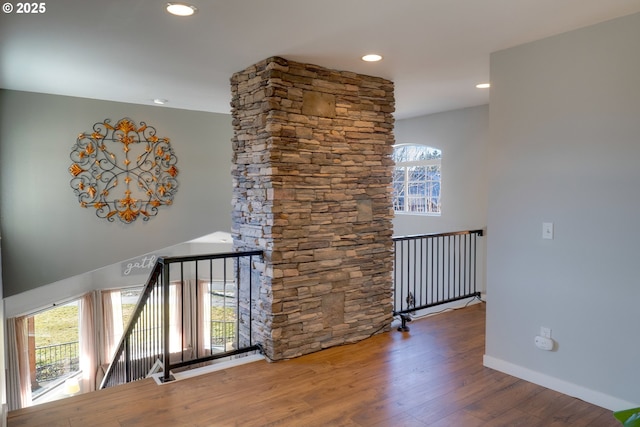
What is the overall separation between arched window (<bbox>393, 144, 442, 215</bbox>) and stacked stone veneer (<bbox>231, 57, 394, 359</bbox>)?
2292mm

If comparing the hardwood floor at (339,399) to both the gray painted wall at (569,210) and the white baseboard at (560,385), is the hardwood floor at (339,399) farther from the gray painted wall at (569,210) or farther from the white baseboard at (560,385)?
the gray painted wall at (569,210)

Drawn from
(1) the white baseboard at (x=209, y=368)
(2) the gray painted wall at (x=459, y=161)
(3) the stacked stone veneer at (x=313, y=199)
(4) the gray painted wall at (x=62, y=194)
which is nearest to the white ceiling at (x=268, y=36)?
(3) the stacked stone veneer at (x=313, y=199)

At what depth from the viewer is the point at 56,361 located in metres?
8.05

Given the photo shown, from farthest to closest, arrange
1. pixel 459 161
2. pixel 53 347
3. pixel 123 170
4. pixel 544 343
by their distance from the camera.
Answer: pixel 53 347 → pixel 459 161 → pixel 123 170 → pixel 544 343

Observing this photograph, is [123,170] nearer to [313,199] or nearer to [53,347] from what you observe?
[313,199]

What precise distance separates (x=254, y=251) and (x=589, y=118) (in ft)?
8.56

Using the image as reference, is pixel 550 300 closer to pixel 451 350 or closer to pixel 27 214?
pixel 451 350

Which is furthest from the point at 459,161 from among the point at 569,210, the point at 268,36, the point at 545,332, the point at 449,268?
the point at 268,36

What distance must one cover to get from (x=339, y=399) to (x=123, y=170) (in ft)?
13.8

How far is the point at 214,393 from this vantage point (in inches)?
115

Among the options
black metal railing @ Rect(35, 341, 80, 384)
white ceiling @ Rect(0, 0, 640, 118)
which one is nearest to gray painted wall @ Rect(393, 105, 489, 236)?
white ceiling @ Rect(0, 0, 640, 118)

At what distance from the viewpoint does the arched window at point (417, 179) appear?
6.23 metres

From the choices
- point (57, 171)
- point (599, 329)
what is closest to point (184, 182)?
point (57, 171)

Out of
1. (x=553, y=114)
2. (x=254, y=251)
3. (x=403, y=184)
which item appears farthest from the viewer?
(x=403, y=184)
